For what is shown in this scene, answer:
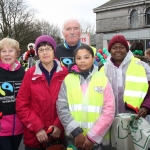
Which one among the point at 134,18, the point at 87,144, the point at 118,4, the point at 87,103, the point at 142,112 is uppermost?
the point at 118,4

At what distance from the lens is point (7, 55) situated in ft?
11.8

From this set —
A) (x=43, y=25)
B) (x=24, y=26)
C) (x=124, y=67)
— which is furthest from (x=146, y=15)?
(x=43, y=25)

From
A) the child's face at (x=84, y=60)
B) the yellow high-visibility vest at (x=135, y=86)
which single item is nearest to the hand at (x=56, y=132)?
the child's face at (x=84, y=60)

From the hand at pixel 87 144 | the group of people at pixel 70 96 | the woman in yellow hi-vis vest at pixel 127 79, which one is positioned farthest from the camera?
the woman in yellow hi-vis vest at pixel 127 79

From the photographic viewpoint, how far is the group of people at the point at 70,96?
3.04 meters

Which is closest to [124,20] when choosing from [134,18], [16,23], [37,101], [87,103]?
[134,18]

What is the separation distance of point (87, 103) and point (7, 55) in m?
1.29

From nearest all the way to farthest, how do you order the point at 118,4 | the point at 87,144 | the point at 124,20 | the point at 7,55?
the point at 87,144
the point at 7,55
the point at 124,20
the point at 118,4

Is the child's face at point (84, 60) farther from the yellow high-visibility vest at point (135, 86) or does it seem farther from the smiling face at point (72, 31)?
the smiling face at point (72, 31)

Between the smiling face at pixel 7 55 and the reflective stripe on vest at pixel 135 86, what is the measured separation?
1.49m

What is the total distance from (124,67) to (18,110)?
1.37 meters

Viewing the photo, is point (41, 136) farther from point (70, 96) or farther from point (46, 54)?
point (46, 54)

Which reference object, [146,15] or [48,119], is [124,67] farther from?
[146,15]

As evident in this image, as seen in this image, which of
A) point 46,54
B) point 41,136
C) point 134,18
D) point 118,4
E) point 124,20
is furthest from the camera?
point 118,4
